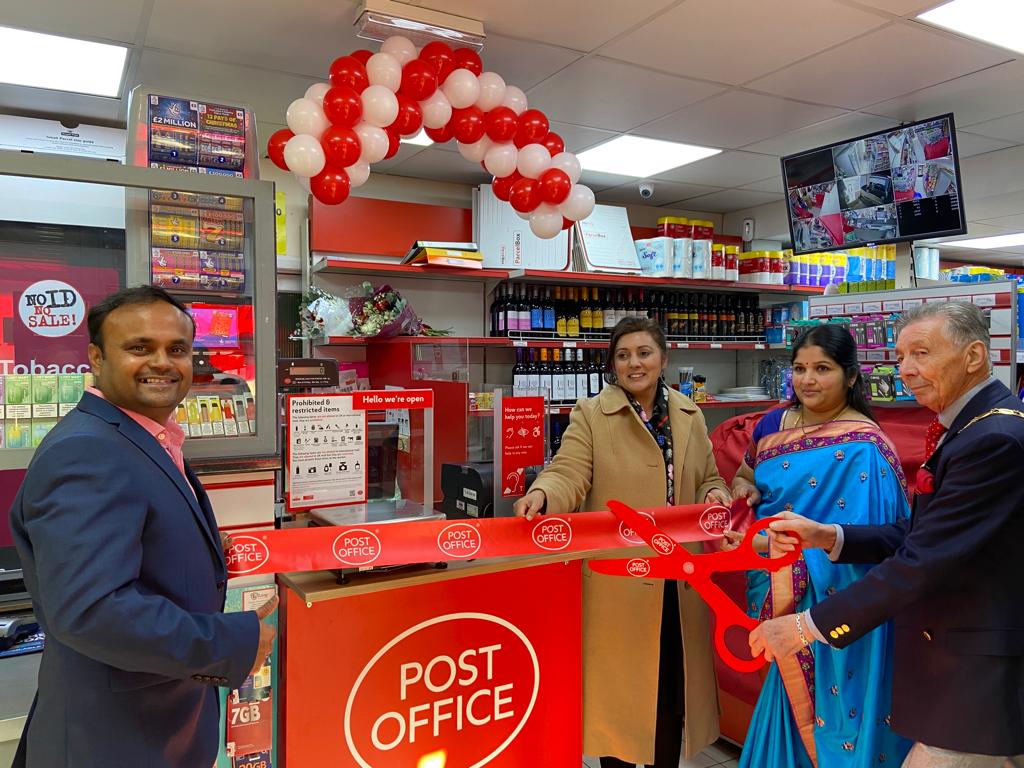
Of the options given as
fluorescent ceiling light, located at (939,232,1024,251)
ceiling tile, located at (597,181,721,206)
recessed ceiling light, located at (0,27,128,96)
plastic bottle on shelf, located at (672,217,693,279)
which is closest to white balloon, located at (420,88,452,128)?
recessed ceiling light, located at (0,27,128,96)

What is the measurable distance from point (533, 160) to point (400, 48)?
81 cm

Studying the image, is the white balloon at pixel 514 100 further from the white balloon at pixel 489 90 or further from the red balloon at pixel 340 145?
the red balloon at pixel 340 145

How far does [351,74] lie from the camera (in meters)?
3.09

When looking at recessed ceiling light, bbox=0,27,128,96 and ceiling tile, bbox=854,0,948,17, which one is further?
recessed ceiling light, bbox=0,27,128,96

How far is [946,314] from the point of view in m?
1.84

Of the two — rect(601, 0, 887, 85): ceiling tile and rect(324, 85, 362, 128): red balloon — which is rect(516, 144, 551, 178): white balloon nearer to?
rect(601, 0, 887, 85): ceiling tile

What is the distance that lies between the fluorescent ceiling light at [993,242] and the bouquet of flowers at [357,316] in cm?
722

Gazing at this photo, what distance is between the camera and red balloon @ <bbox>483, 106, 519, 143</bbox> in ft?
11.2

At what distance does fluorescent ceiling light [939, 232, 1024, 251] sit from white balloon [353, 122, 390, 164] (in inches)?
314

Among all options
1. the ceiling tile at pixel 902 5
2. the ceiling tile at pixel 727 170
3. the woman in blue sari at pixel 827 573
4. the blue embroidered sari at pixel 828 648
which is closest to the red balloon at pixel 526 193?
the ceiling tile at pixel 902 5

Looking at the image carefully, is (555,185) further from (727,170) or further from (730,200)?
(730,200)

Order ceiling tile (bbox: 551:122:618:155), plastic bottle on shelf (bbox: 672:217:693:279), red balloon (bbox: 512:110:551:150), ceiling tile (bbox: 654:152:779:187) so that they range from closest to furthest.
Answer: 1. red balloon (bbox: 512:110:551:150)
2. ceiling tile (bbox: 551:122:618:155)
3. ceiling tile (bbox: 654:152:779:187)
4. plastic bottle on shelf (bbox: 672:217:693:279)

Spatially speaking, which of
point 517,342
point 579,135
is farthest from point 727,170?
point 517,342

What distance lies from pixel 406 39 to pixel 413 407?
5.59 ft
